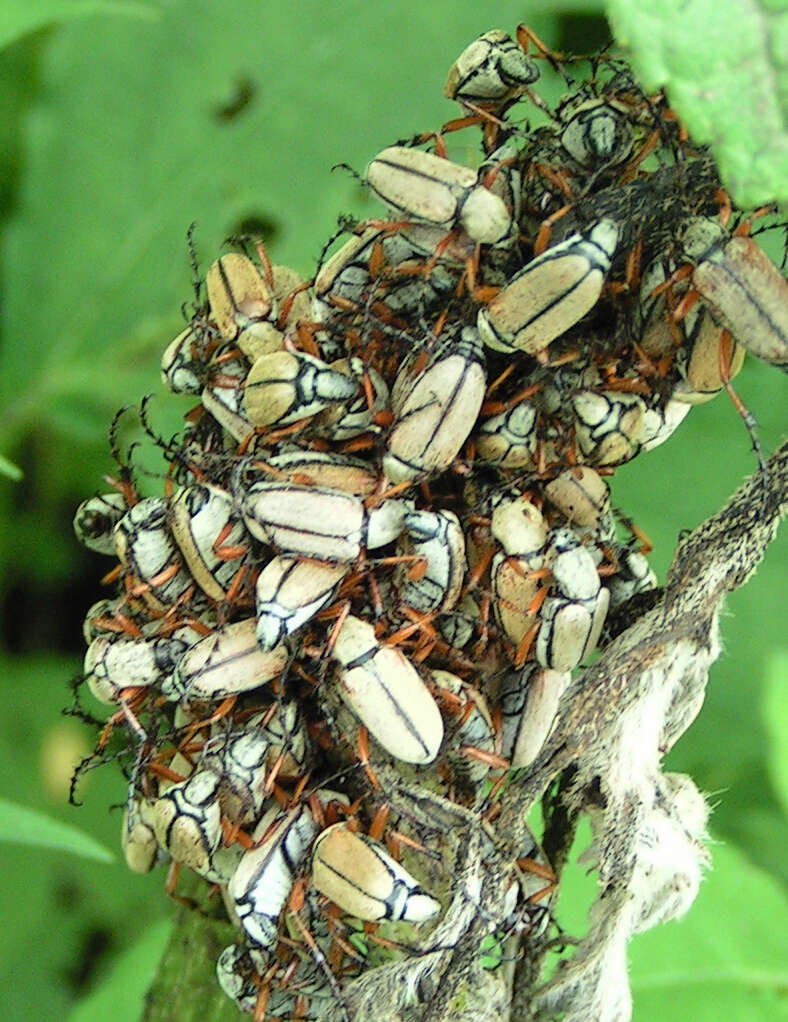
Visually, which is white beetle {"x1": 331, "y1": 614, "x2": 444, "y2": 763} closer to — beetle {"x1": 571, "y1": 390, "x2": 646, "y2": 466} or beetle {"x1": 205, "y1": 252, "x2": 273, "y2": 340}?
beetle {"x1": 571, "y1": 390, "x2": 646, "y2": 466}

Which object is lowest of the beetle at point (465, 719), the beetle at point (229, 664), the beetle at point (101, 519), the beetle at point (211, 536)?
the beetle at point (465, 719)

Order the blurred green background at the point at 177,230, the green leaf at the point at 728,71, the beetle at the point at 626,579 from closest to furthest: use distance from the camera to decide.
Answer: the green leaf at the point at 728,71 < the beetle at the point at 626,579 < the blurred green background at the point at 177,230

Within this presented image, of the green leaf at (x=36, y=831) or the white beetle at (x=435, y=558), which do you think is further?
the green leaf at (x=36, y=831)

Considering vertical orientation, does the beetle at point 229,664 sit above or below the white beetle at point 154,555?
below

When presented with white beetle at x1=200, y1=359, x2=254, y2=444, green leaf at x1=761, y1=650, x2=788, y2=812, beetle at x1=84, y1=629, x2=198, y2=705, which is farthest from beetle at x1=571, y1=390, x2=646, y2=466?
green leaf at x1=761, y1=650, x2=788, y2=812

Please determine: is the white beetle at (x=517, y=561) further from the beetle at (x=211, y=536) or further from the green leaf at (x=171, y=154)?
the green leaf at (x=171, y=154)

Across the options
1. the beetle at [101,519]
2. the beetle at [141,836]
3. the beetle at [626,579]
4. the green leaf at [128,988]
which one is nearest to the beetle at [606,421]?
the beetle at [626,579]

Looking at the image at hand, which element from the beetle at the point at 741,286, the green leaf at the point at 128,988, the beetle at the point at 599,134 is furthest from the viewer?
the green leaf at the point at 128,988
